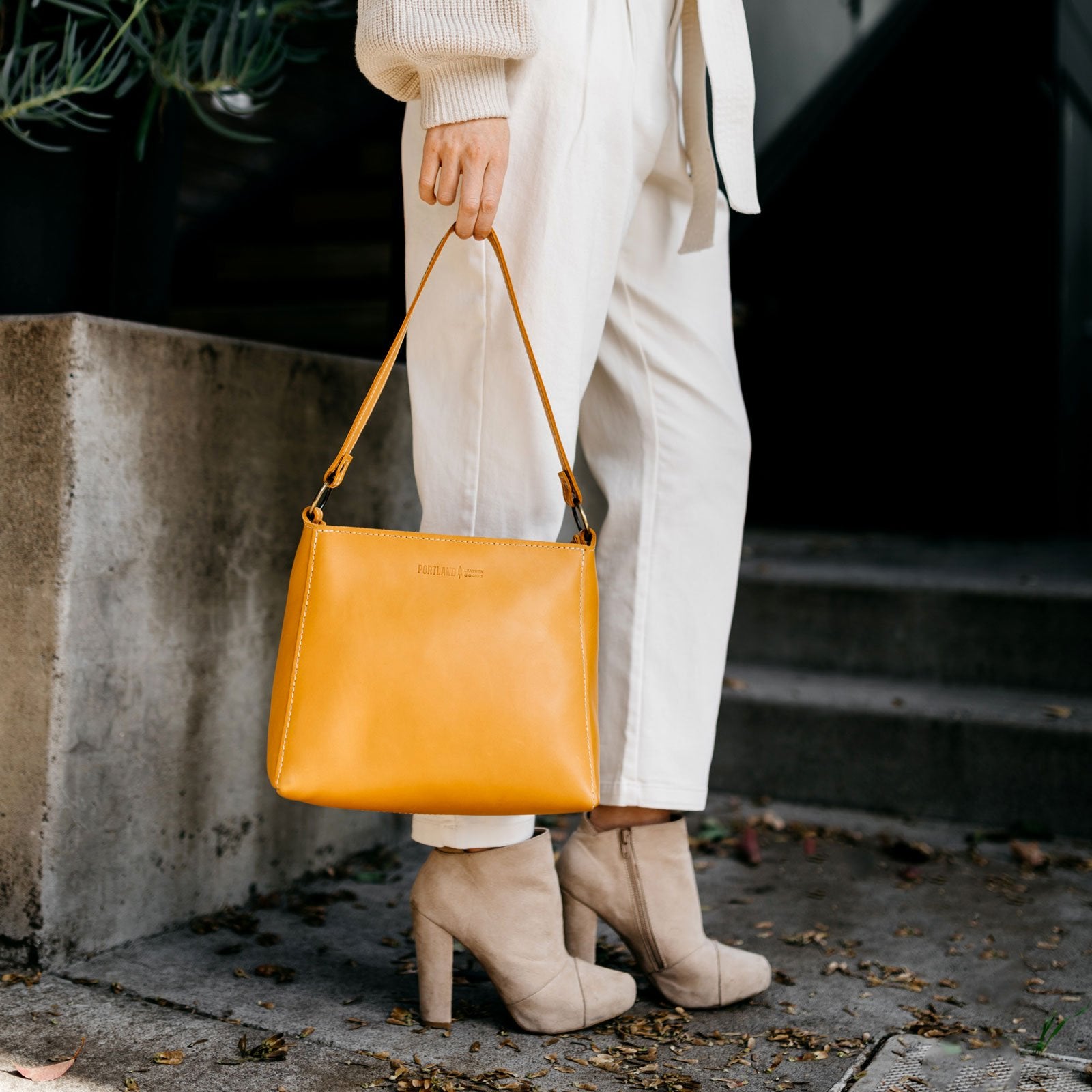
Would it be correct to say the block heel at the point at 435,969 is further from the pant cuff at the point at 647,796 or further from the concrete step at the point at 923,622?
the concrete step at the point at 923,622

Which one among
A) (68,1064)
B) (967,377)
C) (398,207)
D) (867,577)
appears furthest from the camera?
(967,377)

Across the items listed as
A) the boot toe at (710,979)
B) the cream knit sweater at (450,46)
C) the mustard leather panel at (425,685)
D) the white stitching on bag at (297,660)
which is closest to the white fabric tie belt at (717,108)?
the cream knit sweater at (450,46)

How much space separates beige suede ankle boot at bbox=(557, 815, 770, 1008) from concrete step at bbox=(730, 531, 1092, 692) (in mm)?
1297

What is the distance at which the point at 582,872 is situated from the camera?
4.90 feet

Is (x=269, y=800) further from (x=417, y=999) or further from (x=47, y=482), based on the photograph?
(x=47, y=482)

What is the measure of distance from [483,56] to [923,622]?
1.82 m

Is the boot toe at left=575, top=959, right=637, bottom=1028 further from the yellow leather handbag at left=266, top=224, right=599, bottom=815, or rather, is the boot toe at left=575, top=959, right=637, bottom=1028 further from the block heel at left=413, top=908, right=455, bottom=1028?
the yellow leather handbag at left=266, top=224, right=599, bottom=815

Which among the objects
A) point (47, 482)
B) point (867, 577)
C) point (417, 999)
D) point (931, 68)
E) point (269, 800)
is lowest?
point (417, 999)

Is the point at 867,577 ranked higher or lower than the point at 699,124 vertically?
lower

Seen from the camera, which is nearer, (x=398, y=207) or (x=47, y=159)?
(x=47, y=159)

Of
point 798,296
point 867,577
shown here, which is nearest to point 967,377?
point 798,296

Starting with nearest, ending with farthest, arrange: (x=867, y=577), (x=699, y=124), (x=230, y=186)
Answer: (x=699, y=124) → (x=867, y=577) → (x=230, y=186)

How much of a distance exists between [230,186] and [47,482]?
3.28 metres

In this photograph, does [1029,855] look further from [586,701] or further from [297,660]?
[297,660]
